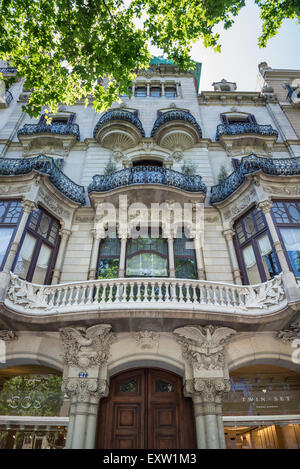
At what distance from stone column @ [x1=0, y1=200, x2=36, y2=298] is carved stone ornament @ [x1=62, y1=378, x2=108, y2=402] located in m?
2.91

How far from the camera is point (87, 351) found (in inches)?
282

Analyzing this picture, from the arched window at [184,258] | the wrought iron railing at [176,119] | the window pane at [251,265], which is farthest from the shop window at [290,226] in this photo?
the wrought iron railing at [176,119]

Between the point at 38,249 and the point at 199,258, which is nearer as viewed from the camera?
the point at 38,249

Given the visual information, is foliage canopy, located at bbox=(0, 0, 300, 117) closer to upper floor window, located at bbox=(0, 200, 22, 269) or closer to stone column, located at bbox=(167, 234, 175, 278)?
upper floor window, located at bbox=(0, 200, 22, 269)

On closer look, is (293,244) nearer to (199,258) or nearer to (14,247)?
(199,258)

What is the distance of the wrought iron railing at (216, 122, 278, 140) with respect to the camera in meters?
13.8

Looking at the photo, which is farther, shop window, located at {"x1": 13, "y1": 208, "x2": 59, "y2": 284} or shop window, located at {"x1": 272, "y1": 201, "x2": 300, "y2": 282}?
shop window, located at {"x1": 13, "y1": 208, "x2": 59, "y2": 284}

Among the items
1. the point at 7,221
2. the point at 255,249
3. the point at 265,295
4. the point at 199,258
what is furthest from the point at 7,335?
the point at 255,249

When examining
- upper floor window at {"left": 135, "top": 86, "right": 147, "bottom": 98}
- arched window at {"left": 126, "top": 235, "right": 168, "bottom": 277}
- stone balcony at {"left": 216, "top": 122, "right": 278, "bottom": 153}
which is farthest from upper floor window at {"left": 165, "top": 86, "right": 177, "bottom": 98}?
arched window at {"left": 126, "top": 235, "right": 168, "bottom": 277}

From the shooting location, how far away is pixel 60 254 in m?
9.64

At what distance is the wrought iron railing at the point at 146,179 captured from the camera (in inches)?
417

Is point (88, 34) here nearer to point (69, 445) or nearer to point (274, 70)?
point (69, 445)

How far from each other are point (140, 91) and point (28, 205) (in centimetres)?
1306

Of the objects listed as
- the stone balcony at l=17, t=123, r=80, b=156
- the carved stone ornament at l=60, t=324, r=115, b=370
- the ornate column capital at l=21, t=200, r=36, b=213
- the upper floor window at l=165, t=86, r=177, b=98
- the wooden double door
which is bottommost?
the wooden double door
